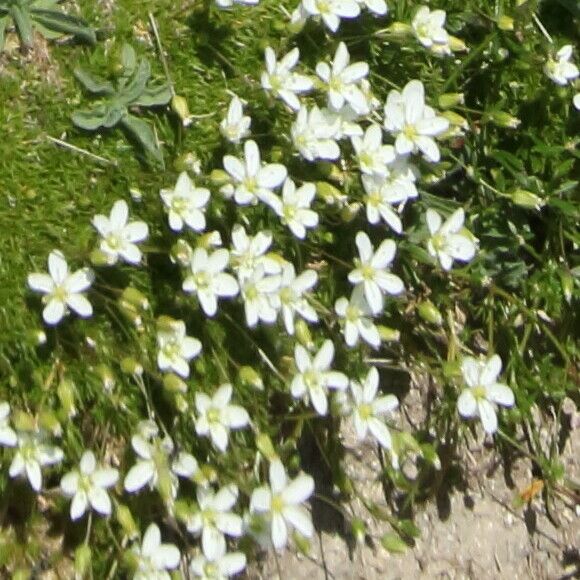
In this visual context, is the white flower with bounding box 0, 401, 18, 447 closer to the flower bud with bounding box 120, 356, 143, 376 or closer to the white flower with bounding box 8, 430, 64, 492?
the white flower with bounding box 8, 430, 64, 492

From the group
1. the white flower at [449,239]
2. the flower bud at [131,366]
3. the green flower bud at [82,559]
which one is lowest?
the green flower bud at [82,559]

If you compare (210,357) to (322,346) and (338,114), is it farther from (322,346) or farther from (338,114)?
(338,114)

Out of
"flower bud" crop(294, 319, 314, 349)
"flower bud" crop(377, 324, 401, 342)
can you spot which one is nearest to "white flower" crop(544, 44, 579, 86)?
"flower bud" crop(377, 324, 401, 342)

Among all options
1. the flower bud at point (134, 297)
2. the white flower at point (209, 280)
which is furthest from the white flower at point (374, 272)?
the flower bud at point (134, 297)

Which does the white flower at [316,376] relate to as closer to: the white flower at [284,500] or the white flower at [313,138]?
the white flower at [284,500]

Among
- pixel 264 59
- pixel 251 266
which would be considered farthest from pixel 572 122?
pixel 251 266

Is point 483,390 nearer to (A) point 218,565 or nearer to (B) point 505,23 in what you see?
(A) point 218,565
